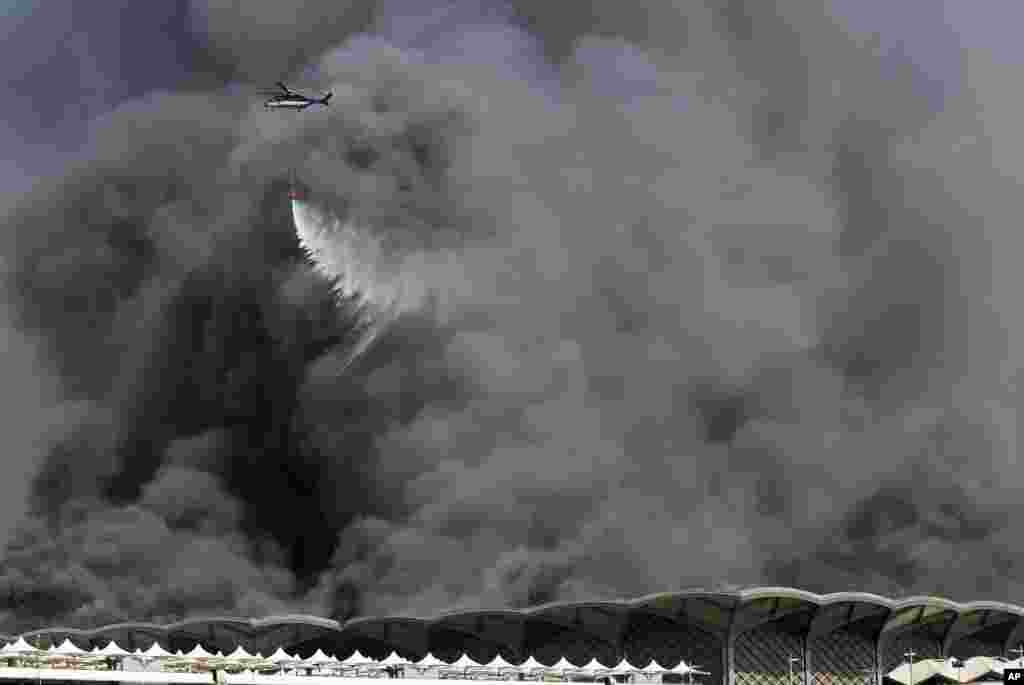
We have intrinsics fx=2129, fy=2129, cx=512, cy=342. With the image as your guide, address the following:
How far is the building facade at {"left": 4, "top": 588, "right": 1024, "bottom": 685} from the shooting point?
9212cm

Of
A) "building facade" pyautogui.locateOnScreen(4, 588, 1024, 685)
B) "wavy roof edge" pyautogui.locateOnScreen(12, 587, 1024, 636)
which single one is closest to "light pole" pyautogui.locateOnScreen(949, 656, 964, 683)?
"wavy roof edge" pyautogui.locateOnScreen(12, 587, 1024, 636)

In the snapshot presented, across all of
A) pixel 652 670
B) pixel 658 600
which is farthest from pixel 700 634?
pixel 652 670

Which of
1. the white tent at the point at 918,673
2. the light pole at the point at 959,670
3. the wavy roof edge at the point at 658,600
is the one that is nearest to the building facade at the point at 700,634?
the wavy roof edge at the point at 658,600

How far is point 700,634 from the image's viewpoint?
305 ft

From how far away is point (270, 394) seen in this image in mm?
125812

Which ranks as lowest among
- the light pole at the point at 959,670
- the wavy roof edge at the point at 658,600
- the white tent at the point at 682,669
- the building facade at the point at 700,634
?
the light pole at the point at 959,670

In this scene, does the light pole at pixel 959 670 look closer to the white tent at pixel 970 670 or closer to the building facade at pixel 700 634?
the white tent at pixel 970 670

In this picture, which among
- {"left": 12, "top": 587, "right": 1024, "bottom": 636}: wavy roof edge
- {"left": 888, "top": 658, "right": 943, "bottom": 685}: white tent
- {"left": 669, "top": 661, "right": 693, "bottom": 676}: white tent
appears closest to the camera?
{"left": 888, "top": 658, "right": 943, "bottom": 685}: white tent

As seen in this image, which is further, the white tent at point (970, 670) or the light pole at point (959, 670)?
the white tent at point (970, 670)

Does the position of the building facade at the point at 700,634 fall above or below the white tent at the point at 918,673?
above

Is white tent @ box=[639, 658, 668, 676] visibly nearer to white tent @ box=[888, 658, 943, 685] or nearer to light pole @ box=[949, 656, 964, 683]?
white tent @ box=[888, 658, 943, 685]

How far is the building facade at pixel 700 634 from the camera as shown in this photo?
3627 inches

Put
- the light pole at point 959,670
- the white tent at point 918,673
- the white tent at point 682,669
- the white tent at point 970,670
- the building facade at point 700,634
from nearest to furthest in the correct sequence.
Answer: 1. the light pole at point 959,670
2. the white tent at point 970,670
3. the white tent at point 918,673
4. the white tent at point 682,669
5. the building facade at point 700,634

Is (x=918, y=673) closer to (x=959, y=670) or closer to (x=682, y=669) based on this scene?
(x=959, y=670)
